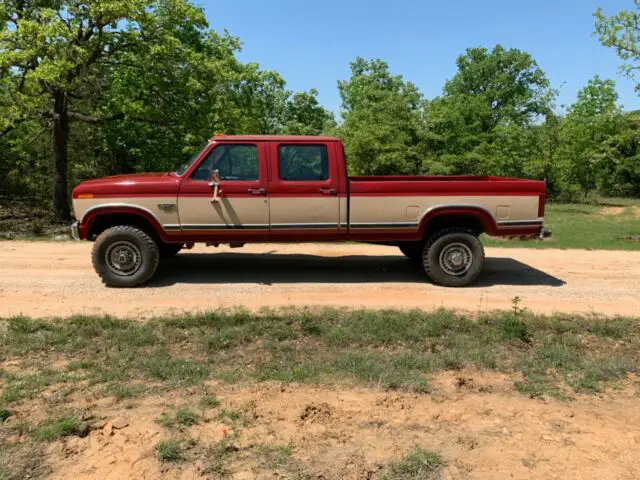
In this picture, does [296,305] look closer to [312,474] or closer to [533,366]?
[533,366]

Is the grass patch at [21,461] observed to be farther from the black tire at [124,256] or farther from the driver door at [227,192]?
the driver door at [227,192]

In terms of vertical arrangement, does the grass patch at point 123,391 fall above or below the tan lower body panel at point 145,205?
below

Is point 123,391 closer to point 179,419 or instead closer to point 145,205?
point 179,419

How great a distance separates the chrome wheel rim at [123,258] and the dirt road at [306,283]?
1.07ft

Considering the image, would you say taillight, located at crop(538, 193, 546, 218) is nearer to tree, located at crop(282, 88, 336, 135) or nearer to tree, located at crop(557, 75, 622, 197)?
tree, located at crop(557, 75, 622, 197)

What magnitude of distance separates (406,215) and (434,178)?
1.32 meters

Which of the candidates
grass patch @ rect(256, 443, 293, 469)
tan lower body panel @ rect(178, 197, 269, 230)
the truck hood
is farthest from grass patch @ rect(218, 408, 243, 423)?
the truck hood

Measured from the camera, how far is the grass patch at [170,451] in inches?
128

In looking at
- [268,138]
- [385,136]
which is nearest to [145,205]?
[268,138]

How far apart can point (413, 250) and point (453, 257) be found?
47.2 inches

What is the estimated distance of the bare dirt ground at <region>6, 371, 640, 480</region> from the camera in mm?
3195

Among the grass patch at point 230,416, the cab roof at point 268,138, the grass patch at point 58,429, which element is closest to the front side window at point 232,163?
the cab roof at point 268,138

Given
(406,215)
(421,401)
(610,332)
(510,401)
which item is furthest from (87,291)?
(610,332)

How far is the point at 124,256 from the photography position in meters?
7.37
